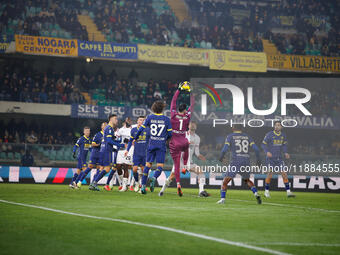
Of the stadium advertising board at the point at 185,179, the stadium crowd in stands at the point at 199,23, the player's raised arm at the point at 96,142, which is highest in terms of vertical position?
the stadium crowd in stands at the point at 199,23

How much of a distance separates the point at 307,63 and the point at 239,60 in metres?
5.29

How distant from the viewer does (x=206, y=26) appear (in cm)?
Answer: 4322

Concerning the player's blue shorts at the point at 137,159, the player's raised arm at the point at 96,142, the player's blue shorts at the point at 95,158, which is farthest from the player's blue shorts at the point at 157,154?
the player's raised arm at the point at 96,142

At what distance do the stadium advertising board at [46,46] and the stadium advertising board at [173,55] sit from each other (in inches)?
183

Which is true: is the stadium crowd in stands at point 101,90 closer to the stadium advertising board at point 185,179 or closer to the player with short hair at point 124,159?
the stadium advertising board at point 185,179

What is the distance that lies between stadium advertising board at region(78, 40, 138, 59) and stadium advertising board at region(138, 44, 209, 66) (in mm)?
634

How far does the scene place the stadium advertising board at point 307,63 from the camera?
39.7 meters

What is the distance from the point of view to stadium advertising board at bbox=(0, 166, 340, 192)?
81.1 ft

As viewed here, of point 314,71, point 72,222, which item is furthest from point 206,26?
point 72,222

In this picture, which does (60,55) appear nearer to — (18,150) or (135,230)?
(18,150)

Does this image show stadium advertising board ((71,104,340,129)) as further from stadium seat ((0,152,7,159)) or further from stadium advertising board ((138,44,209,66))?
stadium seat ((0,152,7,159))

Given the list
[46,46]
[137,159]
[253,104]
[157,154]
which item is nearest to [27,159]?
[137,159]

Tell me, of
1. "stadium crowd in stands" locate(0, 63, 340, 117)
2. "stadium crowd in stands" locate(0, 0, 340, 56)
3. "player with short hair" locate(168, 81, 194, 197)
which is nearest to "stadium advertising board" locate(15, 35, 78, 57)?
"stadium crowd in stands" locate(0, 0, 340, 56)

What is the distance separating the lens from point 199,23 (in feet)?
146
